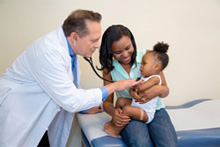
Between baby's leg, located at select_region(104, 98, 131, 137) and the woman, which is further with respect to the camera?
baby's leg, located at select_region(104, 98, 131, 137)

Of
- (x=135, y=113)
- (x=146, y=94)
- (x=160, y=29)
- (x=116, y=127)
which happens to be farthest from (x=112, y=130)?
(x=160, y=29)

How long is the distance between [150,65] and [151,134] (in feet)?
1.47

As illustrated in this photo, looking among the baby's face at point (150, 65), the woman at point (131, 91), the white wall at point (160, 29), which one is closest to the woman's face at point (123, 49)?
the woman at point (131, 91)

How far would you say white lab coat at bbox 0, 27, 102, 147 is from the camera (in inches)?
43.8

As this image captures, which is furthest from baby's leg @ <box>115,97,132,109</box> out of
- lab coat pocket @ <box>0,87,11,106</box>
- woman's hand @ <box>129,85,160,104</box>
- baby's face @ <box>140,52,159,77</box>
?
lab coat pocket @ <box>0,87,11,106</box>

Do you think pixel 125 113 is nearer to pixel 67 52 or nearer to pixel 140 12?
pixel 67 52

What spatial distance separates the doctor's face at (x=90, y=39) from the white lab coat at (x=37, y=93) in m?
0.09

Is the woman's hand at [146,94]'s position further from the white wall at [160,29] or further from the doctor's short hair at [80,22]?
the white wall at [160,29]

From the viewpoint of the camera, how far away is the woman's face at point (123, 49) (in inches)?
50.7

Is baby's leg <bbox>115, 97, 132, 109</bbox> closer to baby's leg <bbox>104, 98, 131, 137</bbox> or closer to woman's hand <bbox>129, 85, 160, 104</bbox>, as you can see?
baby's leg <bbox>104, 98, 131, 137</bbox>

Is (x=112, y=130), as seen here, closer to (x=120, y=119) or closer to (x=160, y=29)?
(x=120, y=119)

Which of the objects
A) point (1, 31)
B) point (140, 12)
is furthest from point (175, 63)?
Answer: point (1, 31)

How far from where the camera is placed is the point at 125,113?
128cm

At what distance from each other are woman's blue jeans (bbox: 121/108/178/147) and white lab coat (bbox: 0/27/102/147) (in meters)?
0.27
